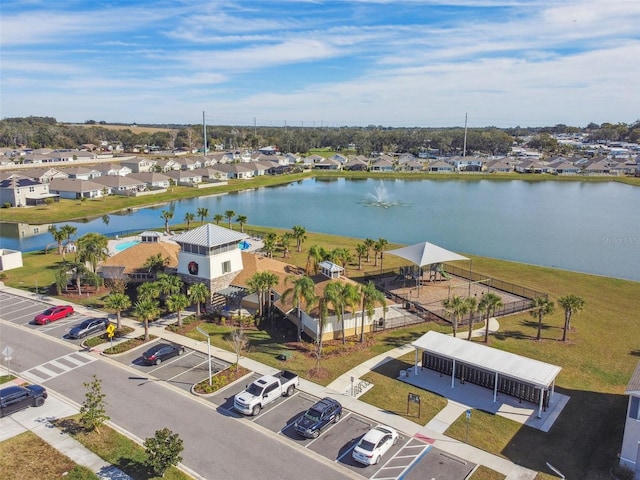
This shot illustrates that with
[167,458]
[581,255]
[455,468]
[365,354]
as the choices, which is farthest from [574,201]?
[167,458]

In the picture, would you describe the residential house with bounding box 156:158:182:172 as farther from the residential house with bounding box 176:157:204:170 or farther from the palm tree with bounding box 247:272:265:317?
the palm tree with bounding box 247:272:265:317

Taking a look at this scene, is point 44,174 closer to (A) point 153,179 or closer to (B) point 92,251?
(A) point 153,179

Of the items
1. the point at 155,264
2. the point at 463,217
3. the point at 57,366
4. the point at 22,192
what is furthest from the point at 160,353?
the point at 22,192

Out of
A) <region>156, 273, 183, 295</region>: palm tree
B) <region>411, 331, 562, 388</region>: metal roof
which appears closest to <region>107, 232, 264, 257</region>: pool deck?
<region>156, 273, 183, 295</region>: palm tree

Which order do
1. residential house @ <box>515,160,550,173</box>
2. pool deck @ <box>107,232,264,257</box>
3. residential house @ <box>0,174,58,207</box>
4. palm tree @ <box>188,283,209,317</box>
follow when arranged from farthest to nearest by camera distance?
residential house @ <box>515,160,550,173</box>
residential house @ <box>0,174,58,207</box>
pool deck @ <box>107,232,264,257</box>
palm tree @ <box>188,283,209,317</box>

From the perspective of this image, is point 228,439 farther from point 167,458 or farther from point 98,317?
point 98,317
